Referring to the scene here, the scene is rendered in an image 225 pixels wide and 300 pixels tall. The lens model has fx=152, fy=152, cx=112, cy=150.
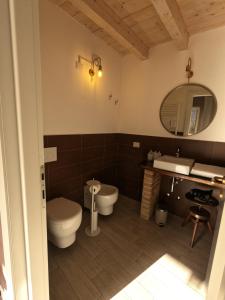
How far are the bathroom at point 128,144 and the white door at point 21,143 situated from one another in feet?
1.25

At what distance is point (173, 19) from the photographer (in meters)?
1.54

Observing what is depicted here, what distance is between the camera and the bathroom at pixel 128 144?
4.69ft

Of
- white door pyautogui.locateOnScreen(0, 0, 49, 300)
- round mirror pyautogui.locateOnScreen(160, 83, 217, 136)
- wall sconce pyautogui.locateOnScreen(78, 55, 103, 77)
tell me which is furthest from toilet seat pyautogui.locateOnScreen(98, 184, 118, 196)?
wall sconce pyautogui.locateOnScreen(78, 55, 103, 77)

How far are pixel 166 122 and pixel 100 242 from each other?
1.86 metres

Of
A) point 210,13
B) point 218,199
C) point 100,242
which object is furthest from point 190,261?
point 210,13

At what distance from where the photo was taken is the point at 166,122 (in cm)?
230

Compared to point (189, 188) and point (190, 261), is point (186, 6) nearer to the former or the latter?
point (189, 188)

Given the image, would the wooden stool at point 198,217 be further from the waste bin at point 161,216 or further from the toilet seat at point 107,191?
the toilet seat at point 107,191

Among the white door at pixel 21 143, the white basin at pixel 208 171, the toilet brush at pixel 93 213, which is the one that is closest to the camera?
the white door at pixel 21 143

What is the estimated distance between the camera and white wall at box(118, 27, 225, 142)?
6.12 ft

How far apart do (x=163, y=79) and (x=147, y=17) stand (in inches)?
31.6

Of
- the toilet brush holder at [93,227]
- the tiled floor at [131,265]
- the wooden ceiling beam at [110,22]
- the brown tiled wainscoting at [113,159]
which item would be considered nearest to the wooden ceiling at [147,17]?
the wooden ceiling beam at [110,22]

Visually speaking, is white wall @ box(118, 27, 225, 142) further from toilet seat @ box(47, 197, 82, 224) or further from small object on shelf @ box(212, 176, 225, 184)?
toilet seat @ box(47, 197, 82, 224)

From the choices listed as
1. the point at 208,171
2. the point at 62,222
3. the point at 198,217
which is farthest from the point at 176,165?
the point at 62,222
